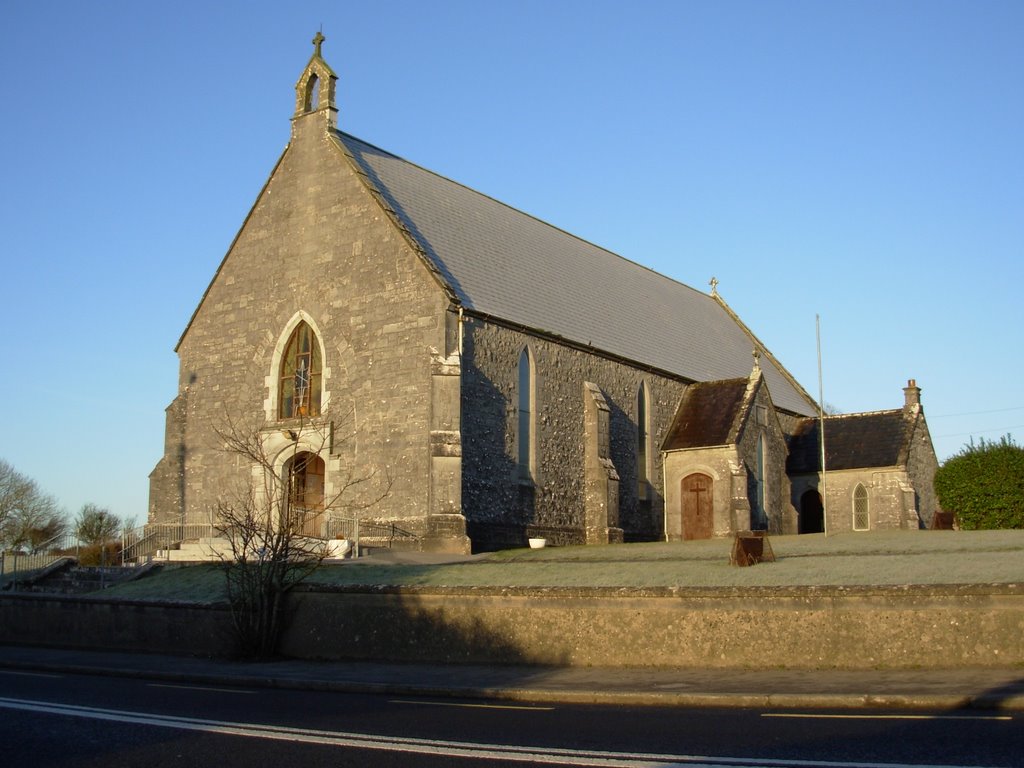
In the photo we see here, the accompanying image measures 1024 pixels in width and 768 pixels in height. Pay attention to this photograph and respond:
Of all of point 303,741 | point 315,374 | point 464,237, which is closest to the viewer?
point 303,741

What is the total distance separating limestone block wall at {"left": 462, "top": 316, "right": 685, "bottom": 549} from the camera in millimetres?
31094

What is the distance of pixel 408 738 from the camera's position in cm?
1040

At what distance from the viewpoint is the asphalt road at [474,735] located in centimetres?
902

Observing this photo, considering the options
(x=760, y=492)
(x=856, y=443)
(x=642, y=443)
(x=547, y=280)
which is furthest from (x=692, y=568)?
(x=856, y=443)

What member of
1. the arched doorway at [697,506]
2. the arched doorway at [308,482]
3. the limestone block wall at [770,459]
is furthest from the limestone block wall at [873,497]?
the arched doorway at [308,482]

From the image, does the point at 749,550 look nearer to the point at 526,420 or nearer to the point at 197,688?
the point at 197,688

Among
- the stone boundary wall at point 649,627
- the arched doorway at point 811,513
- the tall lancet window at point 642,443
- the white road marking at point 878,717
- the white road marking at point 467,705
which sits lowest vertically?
the white road marking at point 467,705

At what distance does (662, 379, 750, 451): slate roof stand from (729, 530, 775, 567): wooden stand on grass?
16.4 m

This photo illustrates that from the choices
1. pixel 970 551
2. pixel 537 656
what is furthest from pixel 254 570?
pixel 970 551

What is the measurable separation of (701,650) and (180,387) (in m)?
25.0

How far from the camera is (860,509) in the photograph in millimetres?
43594

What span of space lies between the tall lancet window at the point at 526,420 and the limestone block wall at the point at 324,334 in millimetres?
3880

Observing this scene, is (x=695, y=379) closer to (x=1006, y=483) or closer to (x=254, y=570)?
(x=1006, y=483)

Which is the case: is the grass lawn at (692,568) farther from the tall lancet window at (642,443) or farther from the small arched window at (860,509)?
the small arched window at (860,509)
